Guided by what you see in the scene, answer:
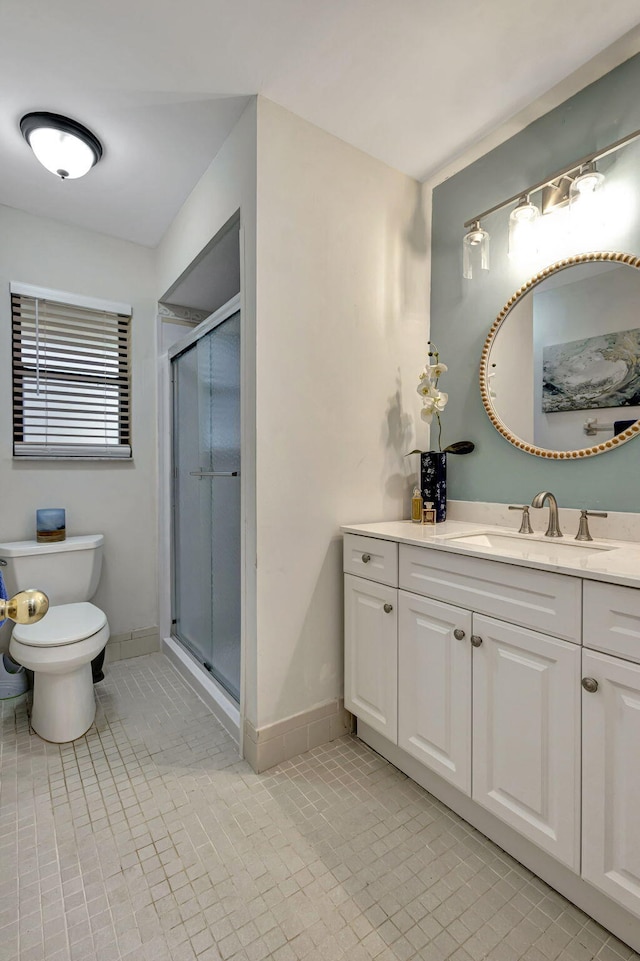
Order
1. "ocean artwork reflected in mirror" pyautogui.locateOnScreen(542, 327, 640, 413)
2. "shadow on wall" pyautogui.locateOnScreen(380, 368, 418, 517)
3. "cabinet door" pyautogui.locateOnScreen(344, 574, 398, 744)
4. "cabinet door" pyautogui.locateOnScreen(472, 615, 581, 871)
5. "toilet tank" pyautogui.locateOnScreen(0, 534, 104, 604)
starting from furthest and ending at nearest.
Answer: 1. "toilet tank" pyautogui.locateOnScreen(0, 534, 104, 604)
2. "shadow on wall" pyautogui.locateOnScreen(380, 368, 418, 517)
3. "cabinet door" pyautogui.locateOnScreen(344, 574, 398, 744)
4. "ocean artwork reflected in mirror" pyautogui.locateOnScreen(542, 327, 640, 413)
5. "cabinet door" pyautogui.locateOnScreen(472, 615, 581, 871)

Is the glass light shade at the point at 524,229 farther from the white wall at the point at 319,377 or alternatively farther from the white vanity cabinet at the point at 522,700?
the white vanity cabinet at the point at 522,700

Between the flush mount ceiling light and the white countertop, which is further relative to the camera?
the flush mount ceiling light

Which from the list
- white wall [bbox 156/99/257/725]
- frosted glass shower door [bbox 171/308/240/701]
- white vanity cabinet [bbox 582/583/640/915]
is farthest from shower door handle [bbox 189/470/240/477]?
white vanity cabinet [bbox 582/583/640/915]

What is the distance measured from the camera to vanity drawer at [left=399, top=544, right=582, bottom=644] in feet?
3.41

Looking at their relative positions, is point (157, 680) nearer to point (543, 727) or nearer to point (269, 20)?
point (543, 727)

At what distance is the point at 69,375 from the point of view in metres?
2.35

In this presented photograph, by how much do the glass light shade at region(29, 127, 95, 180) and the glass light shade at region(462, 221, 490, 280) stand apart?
1.54 metres

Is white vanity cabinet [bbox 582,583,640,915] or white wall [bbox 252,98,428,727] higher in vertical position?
white wall [bbox 252,98,428,727]

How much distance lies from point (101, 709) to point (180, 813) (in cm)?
82

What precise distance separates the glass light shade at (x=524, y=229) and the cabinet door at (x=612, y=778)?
4.69 ft

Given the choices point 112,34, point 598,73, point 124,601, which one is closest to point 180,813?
point 124,601

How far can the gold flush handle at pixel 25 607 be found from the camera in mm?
701

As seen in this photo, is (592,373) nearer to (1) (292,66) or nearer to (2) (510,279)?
(2) (510,279)

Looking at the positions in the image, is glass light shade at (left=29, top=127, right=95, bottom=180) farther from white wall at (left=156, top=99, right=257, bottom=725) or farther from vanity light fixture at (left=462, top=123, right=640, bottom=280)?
vanity light fixture at (left=462, top=123, right=640, bottom=280)
